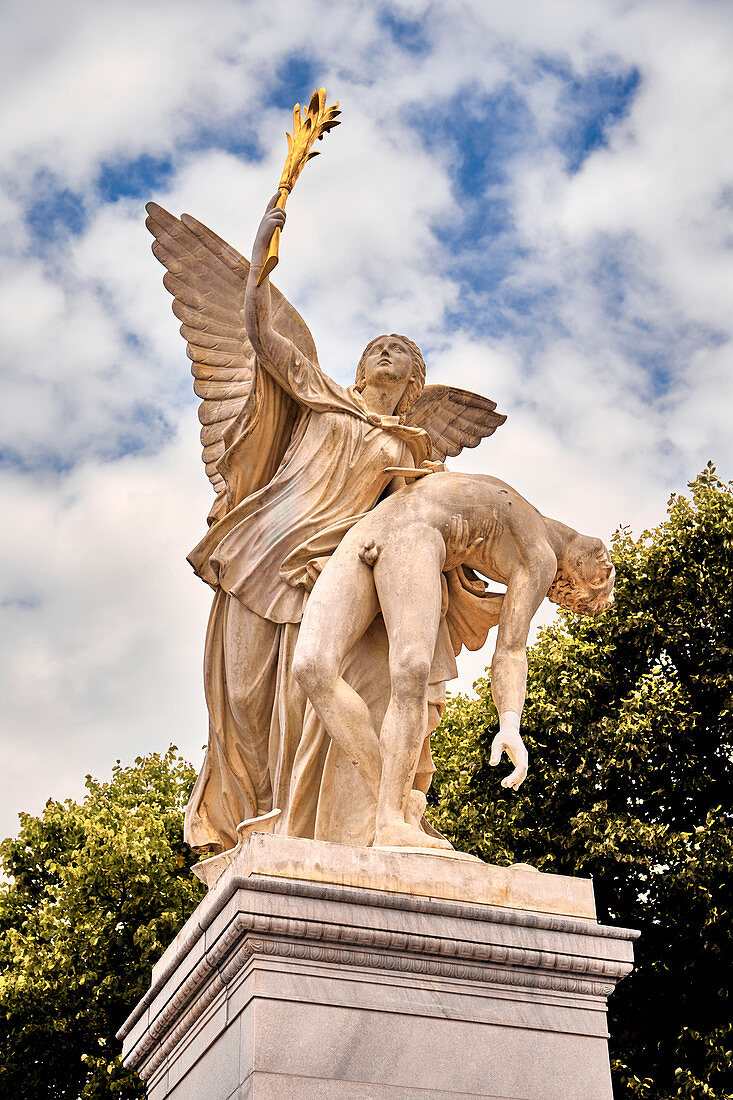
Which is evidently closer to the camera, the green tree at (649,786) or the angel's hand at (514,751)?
the angel's hand at (514,751)

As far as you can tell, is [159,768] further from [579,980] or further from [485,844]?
[579,980]

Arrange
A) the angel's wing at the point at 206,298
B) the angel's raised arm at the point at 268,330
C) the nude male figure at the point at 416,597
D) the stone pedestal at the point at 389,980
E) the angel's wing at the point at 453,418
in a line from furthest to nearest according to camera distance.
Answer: the angel's wing at the point at 453,418 → the angel's wing at the point at 206,298 → the angel's raised arm at the point at 268,330 → the nude male figure at the point at 416,597 → the stone pedestal at the point at 389,980

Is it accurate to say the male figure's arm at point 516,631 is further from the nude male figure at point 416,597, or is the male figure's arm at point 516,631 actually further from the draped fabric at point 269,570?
the draped fabric at point 269,570

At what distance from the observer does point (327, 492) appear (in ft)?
23.9

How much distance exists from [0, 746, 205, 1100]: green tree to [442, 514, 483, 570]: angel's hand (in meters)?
13.6

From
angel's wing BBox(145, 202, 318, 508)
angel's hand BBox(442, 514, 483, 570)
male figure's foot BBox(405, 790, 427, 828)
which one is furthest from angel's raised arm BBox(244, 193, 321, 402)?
male figure's foot BBox(405, 790, 427, 828)

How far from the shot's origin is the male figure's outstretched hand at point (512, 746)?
21.1 feet

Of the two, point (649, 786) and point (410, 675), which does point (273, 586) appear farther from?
point (649, 786)

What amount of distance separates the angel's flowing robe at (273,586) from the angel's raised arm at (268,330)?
0.03 meters

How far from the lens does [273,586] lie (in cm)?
712

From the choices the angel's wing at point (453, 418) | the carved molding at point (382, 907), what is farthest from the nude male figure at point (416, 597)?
the angel's wing at point (453, 418)

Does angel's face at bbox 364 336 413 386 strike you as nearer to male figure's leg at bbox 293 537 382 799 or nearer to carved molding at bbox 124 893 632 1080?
male figure's leg at bbox 293 537 382 799

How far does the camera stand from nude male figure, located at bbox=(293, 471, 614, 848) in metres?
6.27

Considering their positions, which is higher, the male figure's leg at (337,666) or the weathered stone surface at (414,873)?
the male figure's leg at (337,666)
